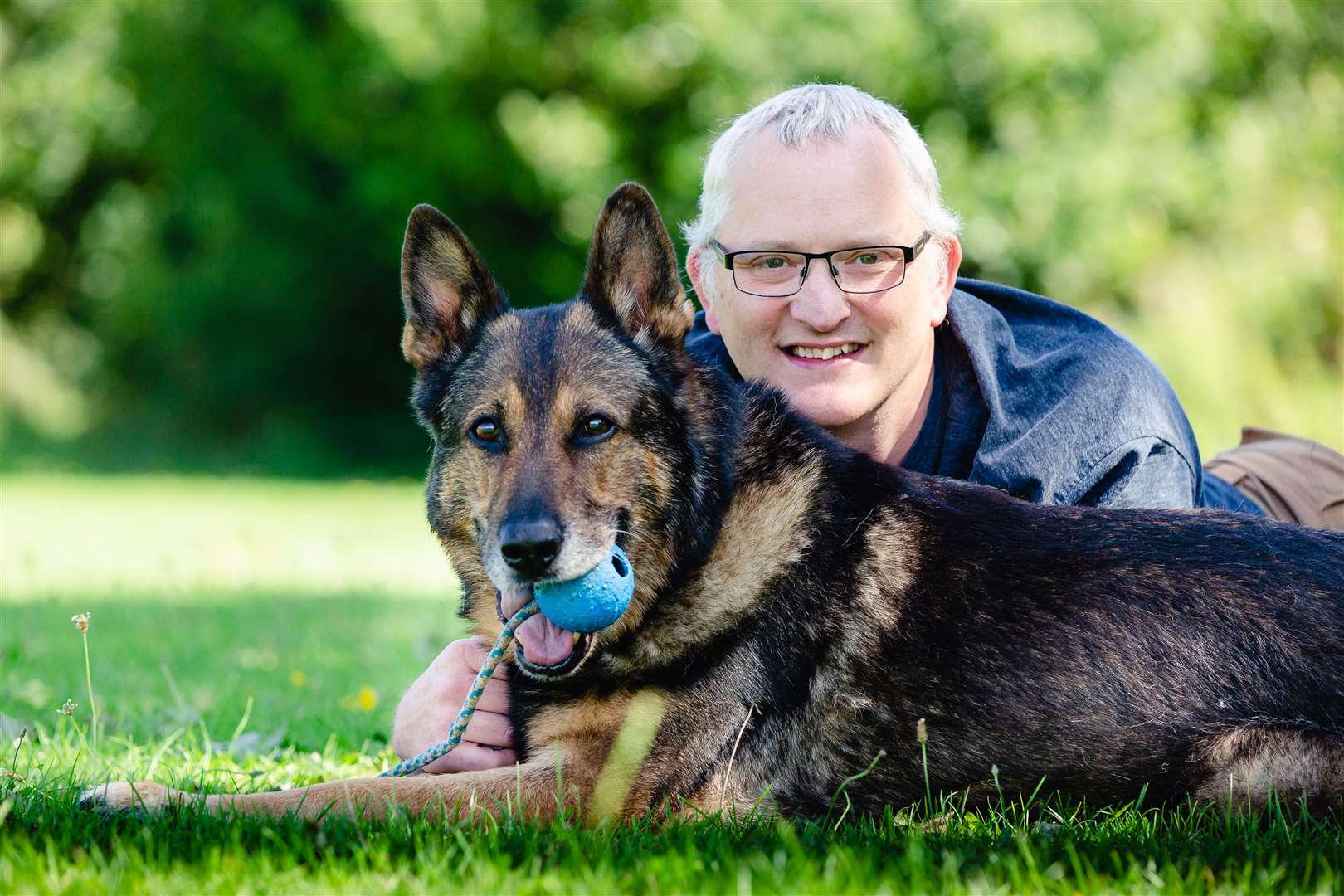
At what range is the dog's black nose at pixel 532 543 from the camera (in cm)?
350

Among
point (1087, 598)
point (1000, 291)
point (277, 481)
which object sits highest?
point (1000, 291)

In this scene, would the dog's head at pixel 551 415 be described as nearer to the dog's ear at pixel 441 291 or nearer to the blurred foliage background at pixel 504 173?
the dog's ear at pixel 441 291

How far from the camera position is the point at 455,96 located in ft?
68.1

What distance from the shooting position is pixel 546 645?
3.76m

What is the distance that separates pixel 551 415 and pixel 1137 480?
232 centimetres

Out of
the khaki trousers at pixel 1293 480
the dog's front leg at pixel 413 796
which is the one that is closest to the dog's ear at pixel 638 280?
the dog's front leg at pixel 413 796

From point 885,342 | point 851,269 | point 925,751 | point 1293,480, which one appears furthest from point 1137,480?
point 1293,480

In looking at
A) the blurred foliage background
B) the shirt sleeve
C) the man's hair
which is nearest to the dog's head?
the man's hair

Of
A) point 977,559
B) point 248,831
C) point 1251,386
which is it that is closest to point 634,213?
point 977,559

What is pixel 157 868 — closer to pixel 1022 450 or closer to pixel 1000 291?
pixel 1022 450

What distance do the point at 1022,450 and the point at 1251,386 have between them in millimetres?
11251

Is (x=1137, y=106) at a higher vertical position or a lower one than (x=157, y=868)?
higher

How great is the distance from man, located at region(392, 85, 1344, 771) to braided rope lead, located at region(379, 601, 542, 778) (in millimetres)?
445

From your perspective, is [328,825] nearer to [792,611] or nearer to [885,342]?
[792,611]
